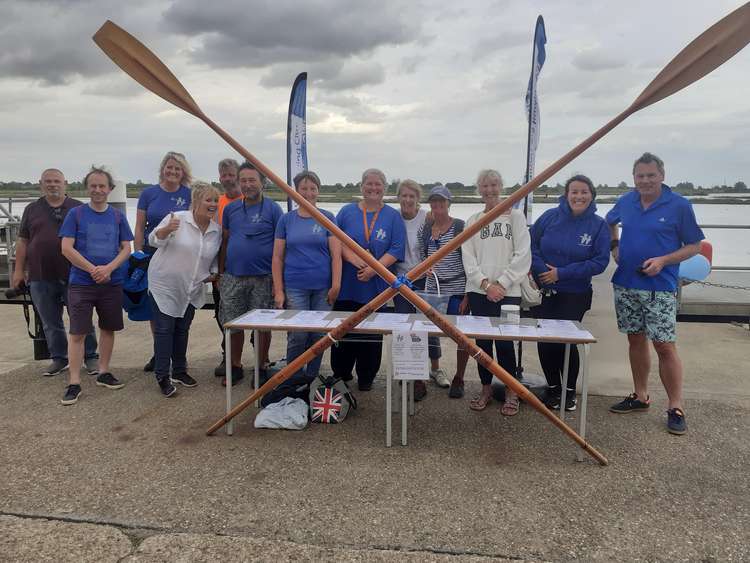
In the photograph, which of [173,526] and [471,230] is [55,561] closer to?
[173,526]

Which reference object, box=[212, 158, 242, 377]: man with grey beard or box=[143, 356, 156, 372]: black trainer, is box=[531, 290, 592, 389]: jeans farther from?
box=[143, 356, 156, 372]: black trainer

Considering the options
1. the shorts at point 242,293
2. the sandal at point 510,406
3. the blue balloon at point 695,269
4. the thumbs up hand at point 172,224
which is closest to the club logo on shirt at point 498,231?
the sandal at point 510,406

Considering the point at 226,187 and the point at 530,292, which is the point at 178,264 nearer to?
the point at 226,187

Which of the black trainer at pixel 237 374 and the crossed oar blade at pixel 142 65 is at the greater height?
the crossed oar blade at pixel 142 65

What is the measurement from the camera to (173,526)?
2453mm

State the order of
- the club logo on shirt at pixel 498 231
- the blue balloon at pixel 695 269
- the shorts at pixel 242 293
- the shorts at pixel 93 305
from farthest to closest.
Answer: the blue balloon at pixel 695 269
the shorts at pixel 242 293
the shorts at pixel 93 305
the club logo on shirt at pixel 498 231

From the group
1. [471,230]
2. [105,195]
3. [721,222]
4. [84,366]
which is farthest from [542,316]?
[721,222]

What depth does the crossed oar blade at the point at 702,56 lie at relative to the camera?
8.43 ft

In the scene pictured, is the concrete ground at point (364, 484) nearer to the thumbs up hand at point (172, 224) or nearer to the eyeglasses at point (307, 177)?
the thumbs up hand at point (172, 224)

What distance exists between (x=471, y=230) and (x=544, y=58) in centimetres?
498

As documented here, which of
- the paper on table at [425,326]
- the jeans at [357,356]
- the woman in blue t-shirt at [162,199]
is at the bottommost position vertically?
the jeans at [357,356]

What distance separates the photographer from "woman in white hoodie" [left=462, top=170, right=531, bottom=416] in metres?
3.73

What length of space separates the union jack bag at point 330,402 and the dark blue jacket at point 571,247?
5.06 ft

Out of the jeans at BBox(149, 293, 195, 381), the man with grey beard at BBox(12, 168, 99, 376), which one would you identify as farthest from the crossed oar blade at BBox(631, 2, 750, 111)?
the man with grey beard at BBox(12, 168, 99, 376)
